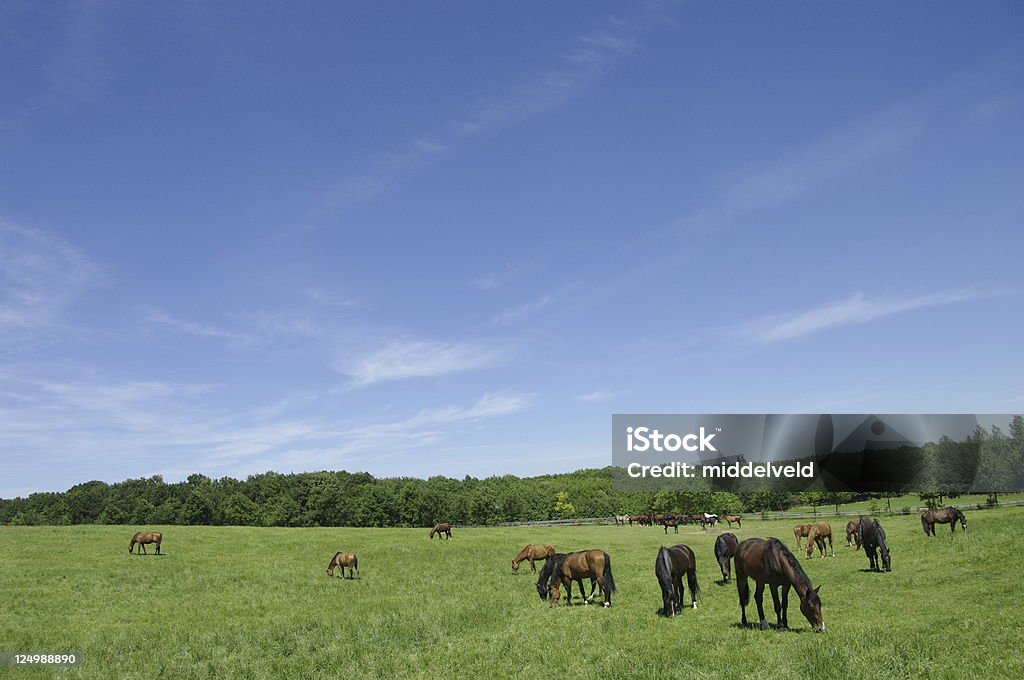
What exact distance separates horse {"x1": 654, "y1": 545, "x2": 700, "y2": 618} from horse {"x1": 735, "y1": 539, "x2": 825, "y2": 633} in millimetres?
2626

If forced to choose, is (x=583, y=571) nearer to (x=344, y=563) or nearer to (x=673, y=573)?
(x=673, y=573)

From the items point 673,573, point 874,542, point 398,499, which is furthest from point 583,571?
point 398,499

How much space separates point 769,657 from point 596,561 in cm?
1041

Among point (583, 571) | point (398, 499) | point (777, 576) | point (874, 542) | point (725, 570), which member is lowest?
point (398, 499)

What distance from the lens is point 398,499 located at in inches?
4503

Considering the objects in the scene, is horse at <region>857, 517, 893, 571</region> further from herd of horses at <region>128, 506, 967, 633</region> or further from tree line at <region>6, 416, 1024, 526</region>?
tree line at <region>6, 416, 1024, 526</region>

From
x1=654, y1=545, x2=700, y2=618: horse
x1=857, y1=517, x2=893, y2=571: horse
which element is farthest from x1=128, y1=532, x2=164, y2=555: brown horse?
x1=857, y1=517, x2=893, y2=571: horse

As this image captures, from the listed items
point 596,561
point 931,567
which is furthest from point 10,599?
point 931,567

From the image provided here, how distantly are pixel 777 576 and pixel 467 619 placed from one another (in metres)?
11.3

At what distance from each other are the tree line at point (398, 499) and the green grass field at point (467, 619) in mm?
65411

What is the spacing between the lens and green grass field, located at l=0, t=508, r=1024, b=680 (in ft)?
48.3

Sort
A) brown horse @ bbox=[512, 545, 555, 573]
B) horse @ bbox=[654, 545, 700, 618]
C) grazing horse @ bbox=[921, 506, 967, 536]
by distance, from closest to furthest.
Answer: horse @ bbox=[654, 545, 700, 618] < brown horse @ bbox=[512, 545, 555, 573] < grazing horse @ bbox=[921, 506, 967, 536]

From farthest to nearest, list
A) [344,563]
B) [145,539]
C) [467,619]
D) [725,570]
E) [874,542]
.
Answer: [145,539] < [344,563] < [874,542] < [725,570] < [467,619]

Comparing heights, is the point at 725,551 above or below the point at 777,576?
below
